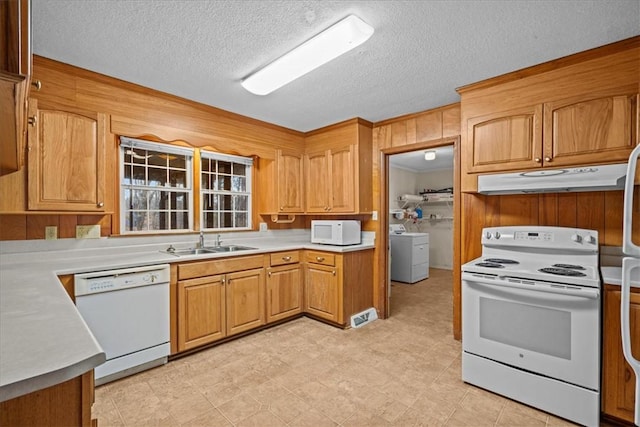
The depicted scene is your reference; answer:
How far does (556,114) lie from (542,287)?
49.5 inches

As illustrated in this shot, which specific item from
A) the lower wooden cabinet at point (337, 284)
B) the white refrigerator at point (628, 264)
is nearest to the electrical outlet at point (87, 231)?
the lower wooden cabinet at point (337, 284)

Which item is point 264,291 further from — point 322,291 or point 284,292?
point 322,291

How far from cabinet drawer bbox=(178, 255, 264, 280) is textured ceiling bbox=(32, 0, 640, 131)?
5.10 feet

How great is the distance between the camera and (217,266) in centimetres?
281

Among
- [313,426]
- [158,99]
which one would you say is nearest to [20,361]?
[313,426]

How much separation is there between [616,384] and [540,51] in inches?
83.8

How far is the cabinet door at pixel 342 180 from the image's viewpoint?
355 centimetres

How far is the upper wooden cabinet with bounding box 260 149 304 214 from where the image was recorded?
3.83 m

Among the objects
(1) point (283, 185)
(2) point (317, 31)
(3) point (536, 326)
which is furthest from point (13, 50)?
(1) point (283, 185)

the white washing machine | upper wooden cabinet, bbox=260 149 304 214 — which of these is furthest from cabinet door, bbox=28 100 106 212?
the white washing machine

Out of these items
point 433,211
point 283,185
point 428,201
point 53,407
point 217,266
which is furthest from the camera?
point 433,211

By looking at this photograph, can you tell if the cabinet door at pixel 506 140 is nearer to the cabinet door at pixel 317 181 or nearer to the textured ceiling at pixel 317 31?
the textured ceiling at pixel 317 31

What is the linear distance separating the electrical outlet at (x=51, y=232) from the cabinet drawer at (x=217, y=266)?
0.95m

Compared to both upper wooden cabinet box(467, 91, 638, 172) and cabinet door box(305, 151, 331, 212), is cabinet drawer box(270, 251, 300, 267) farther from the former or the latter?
upper wooden cabinet box(467, 91, 638, 172)
